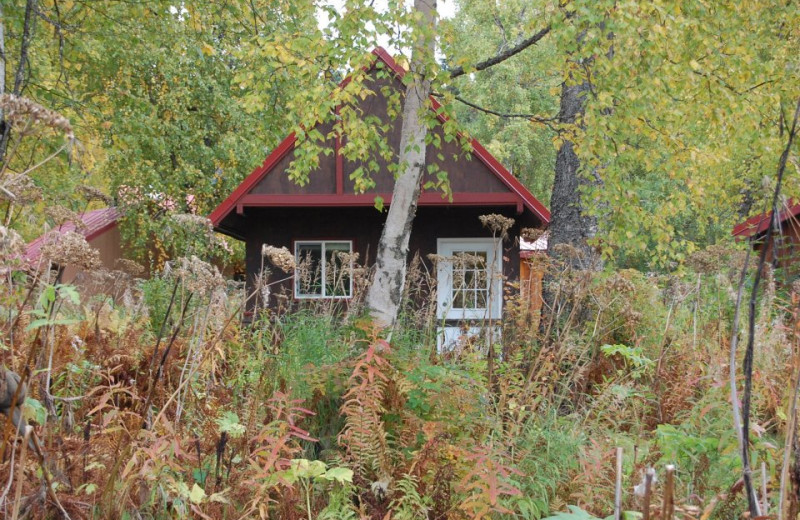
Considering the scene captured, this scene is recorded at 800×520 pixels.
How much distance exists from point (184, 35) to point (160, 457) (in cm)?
997

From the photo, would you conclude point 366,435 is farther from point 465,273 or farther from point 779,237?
point 465,273

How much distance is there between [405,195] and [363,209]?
7614 mm

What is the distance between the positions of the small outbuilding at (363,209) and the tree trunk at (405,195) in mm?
5921

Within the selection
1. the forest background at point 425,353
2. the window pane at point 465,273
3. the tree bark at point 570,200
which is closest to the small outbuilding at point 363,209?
the forest background at point 425,353

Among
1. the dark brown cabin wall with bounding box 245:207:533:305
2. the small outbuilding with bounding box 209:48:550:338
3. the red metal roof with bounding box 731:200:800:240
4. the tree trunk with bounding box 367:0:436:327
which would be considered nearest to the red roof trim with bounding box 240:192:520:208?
the small outbuilding with bounding box 209:48:550:338

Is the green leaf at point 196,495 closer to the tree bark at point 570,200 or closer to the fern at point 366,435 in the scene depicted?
the fern at point 366,435

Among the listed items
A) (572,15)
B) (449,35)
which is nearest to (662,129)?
(572,15)

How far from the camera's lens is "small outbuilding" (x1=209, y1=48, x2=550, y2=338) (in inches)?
498

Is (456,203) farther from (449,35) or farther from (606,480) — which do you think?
(606,480)

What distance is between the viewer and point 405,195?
6.12 metres

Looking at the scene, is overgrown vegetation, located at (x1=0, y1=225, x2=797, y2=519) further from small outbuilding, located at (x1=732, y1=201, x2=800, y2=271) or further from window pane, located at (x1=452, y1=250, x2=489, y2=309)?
window pane, located at (x1=452, y1=250, x2=489, y2=309)

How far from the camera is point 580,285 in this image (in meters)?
4.83

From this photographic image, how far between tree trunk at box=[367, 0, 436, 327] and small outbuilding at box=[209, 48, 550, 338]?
5.92 meters

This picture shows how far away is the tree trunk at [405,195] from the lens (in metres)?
5.76
